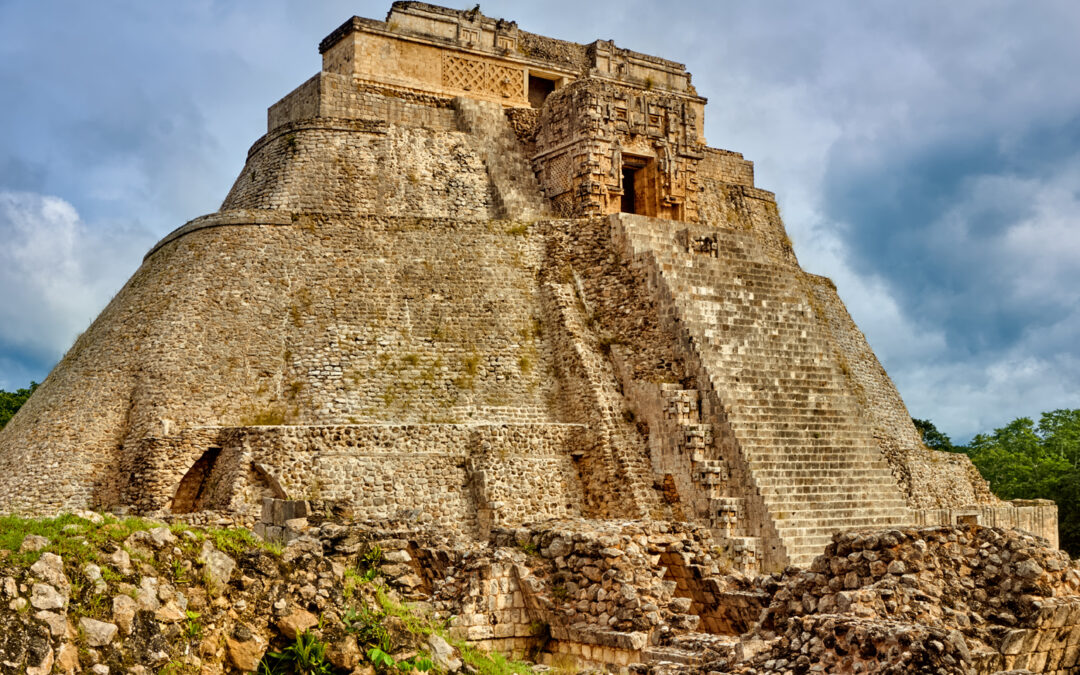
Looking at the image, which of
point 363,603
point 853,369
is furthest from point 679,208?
point 363,603

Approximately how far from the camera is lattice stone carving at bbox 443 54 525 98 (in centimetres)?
3078

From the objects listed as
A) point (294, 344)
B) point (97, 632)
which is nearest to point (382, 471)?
point (294, 344)

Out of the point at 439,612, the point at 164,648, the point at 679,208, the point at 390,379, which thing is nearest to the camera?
the point at 164,648

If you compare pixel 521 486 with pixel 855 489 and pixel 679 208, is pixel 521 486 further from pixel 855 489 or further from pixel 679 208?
pixel 679 208

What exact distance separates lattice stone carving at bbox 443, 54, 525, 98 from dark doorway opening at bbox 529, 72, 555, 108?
1.57m

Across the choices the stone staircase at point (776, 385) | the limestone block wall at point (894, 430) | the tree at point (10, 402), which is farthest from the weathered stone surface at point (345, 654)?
the tree at point (10, 402)

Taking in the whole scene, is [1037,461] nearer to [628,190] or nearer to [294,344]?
[628,190]

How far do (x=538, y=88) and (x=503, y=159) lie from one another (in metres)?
5.69

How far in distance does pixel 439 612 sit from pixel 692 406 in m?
9.69

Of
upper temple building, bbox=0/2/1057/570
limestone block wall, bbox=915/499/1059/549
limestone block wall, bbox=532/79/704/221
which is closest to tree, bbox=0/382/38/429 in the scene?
upper temple building, bbox=0/2/1057/570

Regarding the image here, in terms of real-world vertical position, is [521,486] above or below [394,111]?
below

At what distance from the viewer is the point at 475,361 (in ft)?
75.7

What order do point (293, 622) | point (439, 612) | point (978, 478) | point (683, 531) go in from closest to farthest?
point (293, 622) → point (439, 612) → point (683, 531) → point (978, 478)

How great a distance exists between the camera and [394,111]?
28938 mm
